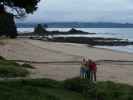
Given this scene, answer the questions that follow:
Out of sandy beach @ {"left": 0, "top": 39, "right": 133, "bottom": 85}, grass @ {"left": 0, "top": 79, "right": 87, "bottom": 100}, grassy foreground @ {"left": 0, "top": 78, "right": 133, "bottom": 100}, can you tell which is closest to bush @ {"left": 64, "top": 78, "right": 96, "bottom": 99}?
grassy foreground @ {"left": 0, "top": 78, "right": 133, "bottom": 100}

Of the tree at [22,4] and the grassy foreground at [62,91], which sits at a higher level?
the tree at [22,4]

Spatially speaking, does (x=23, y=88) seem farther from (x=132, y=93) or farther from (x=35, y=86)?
(x=132, y=93)

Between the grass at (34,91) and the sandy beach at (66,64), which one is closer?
the grass at (34,91)

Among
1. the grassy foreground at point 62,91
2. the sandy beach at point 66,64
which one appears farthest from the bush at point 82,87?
the sandy beach at point 66,64

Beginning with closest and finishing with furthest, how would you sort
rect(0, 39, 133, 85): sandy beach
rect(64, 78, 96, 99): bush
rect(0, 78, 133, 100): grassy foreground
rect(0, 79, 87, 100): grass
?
rect(0, 79, 87, 100): grass → rect(0, 78, 133, 100): grassy foreground → rect(64, 78, 96, 99): bush → rect(0, 39, 133, 85): sandy beach

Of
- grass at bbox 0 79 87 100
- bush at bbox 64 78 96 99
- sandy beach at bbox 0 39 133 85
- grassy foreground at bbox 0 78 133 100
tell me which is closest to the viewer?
grass at bbox 0 79 87 100

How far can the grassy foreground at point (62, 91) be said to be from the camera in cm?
1291

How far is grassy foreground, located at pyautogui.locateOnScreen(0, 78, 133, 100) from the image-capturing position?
42.3ft

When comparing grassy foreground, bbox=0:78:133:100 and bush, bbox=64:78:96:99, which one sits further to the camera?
→ bush, bbox=64:78:96:99

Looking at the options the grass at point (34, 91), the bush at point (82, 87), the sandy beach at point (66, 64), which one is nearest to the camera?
the grass at point (34, 91)

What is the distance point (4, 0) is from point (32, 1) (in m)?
0.89

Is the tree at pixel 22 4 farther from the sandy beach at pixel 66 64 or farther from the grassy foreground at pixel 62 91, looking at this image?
the sandy beach at pixel 66 64

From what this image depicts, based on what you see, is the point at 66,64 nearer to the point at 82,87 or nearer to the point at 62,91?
the point at 82,87

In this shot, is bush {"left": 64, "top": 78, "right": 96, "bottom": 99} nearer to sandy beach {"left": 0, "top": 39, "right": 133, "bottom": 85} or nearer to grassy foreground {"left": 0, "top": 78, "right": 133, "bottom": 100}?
grassy foreground {"left": 0, "top": 78, "right": 133, "bottom": 100}
